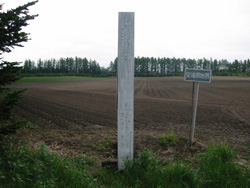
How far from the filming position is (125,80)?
11.6 feet

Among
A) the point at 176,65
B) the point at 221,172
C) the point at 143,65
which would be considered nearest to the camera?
the point at 221,172

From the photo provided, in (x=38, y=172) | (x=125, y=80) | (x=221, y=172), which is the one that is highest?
(x=125, y=80)

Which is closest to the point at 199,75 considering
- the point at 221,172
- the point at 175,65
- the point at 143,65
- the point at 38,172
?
the point at 221,172

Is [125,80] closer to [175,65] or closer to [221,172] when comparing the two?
[221,172]

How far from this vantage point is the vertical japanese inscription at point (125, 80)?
3.47 metres

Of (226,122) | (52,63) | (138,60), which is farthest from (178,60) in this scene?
(226,122)

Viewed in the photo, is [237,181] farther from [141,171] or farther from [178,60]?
[178,60]

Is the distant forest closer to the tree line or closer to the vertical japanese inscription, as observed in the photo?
the tree line

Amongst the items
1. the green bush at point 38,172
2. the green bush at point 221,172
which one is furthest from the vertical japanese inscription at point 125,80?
the green bush at point 221,172

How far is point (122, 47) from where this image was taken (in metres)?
3.51

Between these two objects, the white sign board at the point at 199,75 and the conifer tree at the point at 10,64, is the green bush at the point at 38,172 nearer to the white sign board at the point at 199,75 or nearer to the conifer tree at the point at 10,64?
the conifer tree at the point at 10,64

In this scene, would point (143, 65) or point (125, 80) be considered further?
point (143, 65)

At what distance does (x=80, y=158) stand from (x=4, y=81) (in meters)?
2.31

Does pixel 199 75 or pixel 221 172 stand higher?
pixel 199 75
